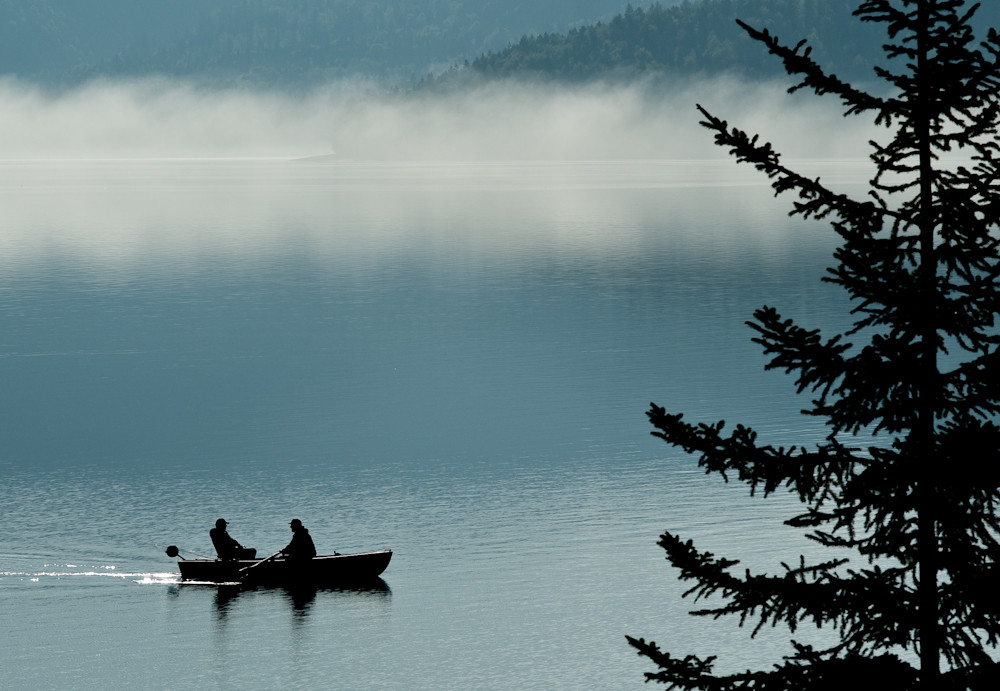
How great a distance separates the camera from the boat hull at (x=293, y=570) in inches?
1351

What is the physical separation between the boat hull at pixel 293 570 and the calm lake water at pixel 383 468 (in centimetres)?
51

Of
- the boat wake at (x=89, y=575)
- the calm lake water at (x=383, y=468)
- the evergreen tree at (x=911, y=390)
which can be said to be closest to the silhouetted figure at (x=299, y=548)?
the calm lake water at (x=383, y=468)

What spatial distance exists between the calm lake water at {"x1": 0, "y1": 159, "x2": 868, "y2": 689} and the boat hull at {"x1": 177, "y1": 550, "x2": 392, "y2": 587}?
1.69 ft

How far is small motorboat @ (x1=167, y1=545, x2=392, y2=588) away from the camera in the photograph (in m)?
34.3

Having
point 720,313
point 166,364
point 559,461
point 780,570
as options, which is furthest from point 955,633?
point 720,313

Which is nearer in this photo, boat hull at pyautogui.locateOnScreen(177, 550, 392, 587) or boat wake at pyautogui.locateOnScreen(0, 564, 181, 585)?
boat hull at pyautogui.locateOnScreen(177, 550, 392, 587)

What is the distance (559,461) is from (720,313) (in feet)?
134

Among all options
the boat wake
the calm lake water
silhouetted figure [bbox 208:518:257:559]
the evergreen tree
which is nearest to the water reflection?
the calm lake water

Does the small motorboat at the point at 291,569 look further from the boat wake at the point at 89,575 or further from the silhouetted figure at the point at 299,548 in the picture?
the boat wake at the point at 89,575

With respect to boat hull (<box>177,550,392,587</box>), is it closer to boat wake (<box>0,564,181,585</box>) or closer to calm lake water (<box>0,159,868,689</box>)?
calm lake water (<box>0,159,868,689</box>)

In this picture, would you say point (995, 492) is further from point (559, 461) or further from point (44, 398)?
point (44, 398)

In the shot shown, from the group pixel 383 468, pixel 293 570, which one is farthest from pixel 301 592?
pixel 383 468

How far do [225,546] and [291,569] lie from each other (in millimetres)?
2029

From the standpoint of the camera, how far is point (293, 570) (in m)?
34.5
